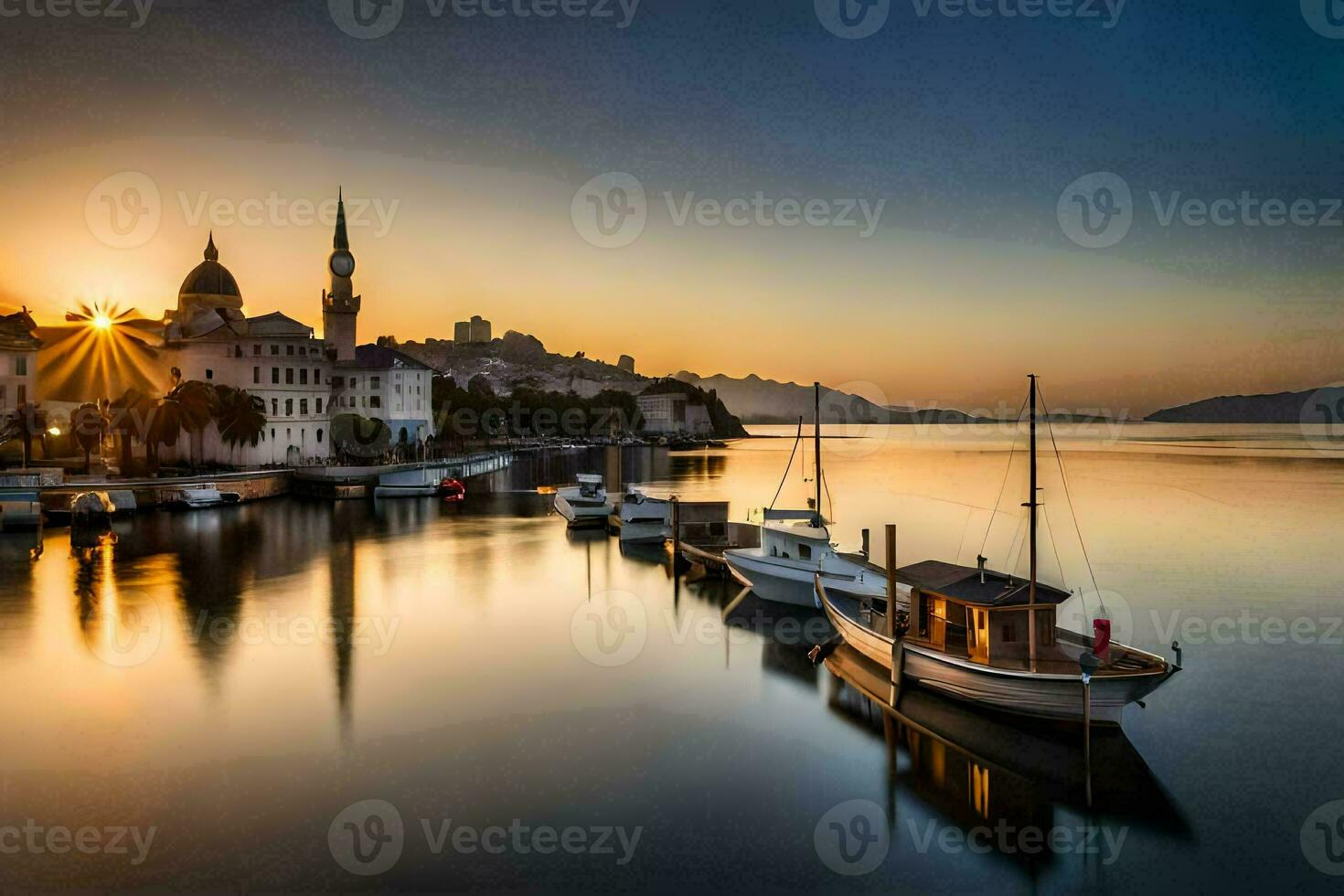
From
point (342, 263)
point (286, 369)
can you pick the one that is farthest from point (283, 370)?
point (342, 263)

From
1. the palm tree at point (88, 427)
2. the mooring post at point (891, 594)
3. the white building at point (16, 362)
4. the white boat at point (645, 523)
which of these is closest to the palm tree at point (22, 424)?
the white building at point (16, 362)

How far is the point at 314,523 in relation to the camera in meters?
52.2

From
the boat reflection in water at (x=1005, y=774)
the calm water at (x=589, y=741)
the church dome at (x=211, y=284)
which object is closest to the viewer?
the calm water at (x=589, y=741)

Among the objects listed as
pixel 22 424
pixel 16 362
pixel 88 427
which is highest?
pixel 16 362

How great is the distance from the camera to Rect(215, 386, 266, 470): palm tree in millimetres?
67188

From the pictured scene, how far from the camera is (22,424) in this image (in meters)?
58.1

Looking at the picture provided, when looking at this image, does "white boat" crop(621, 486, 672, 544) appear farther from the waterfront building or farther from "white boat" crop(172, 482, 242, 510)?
the waterfront building

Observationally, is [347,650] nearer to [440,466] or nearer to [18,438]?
[18,438]

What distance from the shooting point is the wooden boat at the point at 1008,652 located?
1661 centimetres

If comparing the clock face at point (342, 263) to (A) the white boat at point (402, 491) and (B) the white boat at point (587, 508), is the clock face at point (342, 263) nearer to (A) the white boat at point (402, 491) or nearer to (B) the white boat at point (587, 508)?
(A) the white boat at point (402, 491)

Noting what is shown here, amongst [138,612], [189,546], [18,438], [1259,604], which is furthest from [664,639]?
[18,438]

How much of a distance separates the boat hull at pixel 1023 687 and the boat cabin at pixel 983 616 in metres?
0.30

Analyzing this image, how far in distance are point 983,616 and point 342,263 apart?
93724mm

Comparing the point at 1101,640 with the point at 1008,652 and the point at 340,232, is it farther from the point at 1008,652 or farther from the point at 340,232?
the point at 340,232
